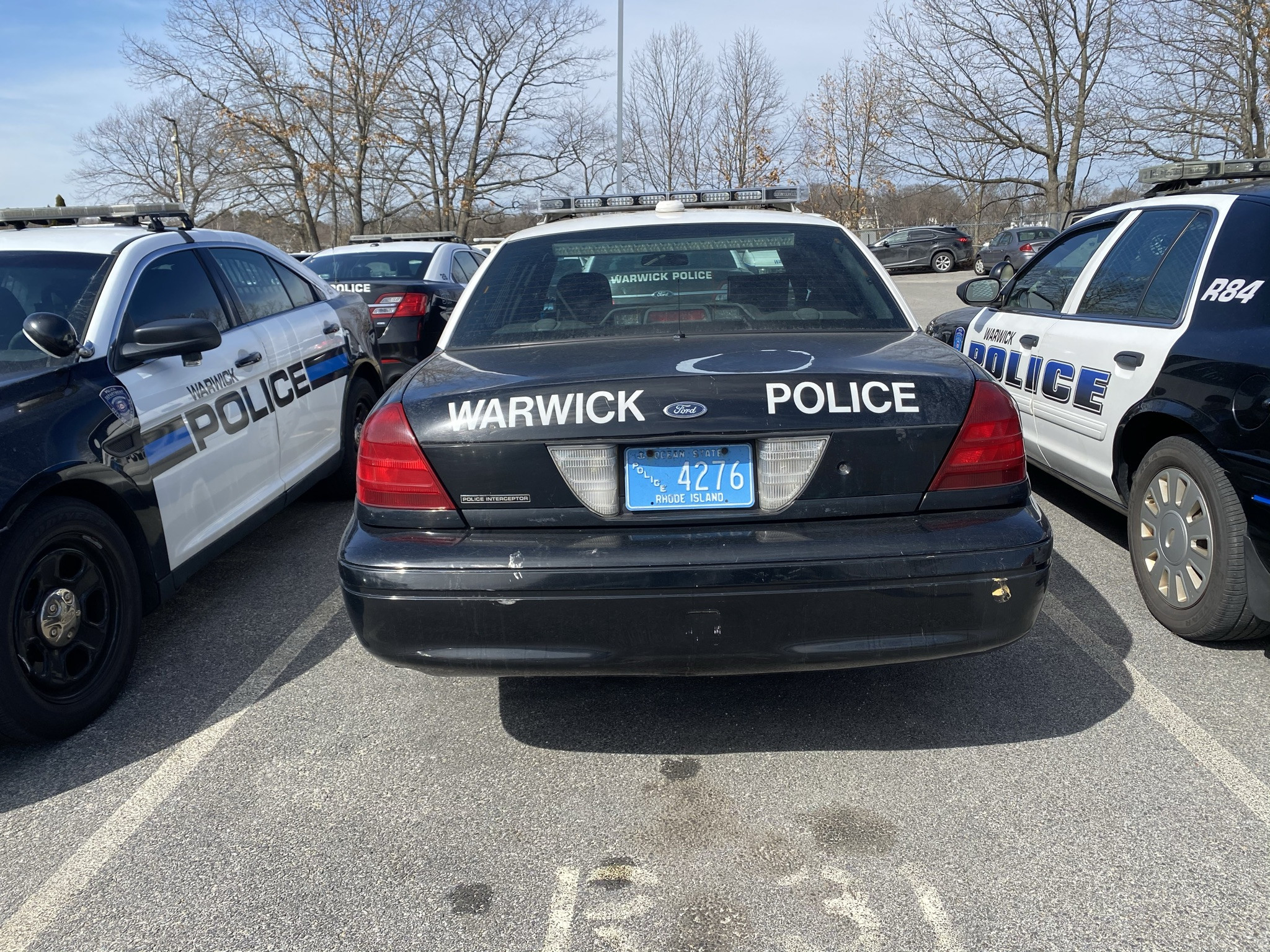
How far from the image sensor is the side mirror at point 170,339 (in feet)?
11.8

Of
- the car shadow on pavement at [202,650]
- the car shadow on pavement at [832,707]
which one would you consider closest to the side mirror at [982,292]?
the car shadow on pavement at [832,707]

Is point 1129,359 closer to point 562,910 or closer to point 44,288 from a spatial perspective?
point 562,910

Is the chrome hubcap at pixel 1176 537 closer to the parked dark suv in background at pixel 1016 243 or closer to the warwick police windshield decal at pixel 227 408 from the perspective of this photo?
the warwick police windshield decal at pixel 227 408

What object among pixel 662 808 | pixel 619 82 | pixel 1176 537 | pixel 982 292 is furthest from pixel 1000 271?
pixel 619 82

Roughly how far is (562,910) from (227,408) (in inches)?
112

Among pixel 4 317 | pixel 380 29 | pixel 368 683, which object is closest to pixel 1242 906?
pixel 368 683

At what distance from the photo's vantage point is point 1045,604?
3963 millimetres

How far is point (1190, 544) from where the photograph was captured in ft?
11.7

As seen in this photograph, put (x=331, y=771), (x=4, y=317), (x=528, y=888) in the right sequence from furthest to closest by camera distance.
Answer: (x=4, y=317), (x=331, y=771), (x=528, y=888)

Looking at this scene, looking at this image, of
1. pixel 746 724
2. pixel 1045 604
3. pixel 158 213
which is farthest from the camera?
pixel 158 213

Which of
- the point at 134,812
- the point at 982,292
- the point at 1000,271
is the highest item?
the point at 1000,271

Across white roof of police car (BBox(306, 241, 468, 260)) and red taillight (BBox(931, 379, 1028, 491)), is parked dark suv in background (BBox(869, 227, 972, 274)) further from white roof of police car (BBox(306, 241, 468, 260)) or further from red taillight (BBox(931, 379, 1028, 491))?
red taillight (BBox(931, 379, 1028, 491))

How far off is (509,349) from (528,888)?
1608 mm

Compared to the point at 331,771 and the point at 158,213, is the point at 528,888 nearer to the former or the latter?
the point at 331,771
